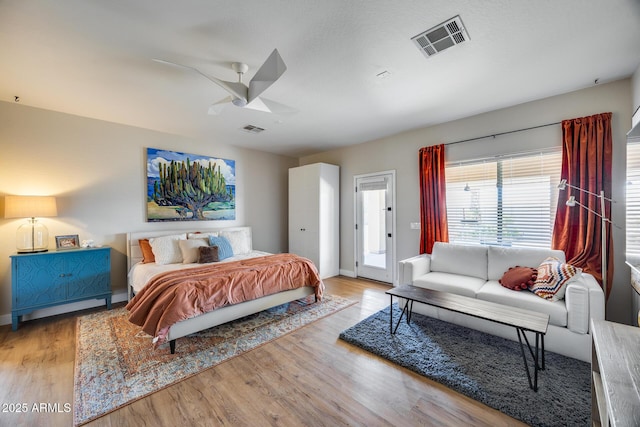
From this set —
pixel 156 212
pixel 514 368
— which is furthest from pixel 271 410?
pixel 156 212

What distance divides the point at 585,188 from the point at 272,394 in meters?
3.77

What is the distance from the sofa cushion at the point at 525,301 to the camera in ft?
7.79

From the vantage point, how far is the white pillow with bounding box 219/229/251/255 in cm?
448

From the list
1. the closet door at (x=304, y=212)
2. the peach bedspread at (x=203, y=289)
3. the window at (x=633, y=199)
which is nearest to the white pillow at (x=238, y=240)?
the peach bedspread at (x=203, y=289)

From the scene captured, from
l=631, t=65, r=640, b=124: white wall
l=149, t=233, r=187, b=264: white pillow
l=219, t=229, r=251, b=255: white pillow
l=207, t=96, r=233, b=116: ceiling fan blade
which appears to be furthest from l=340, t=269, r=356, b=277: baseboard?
l=631, t=65, r=640, b=124: white wall

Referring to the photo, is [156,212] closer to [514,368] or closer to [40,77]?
[40,77]

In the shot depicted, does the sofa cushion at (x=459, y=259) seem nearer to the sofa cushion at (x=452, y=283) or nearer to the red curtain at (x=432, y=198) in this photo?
the sofa cushion at (x=452, y=283)

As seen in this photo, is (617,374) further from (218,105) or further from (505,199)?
(218,105)

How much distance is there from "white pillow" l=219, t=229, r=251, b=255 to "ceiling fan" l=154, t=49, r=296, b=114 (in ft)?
7.71

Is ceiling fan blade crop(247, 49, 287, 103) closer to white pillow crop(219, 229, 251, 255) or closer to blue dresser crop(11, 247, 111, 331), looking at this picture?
white pillow crop(219, 229, 251, 255)

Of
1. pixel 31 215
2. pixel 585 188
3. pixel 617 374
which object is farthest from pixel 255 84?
pixel 585 188

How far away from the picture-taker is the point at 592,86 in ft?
9.30

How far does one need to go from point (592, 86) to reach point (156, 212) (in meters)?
6.00

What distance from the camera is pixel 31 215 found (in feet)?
10.0
